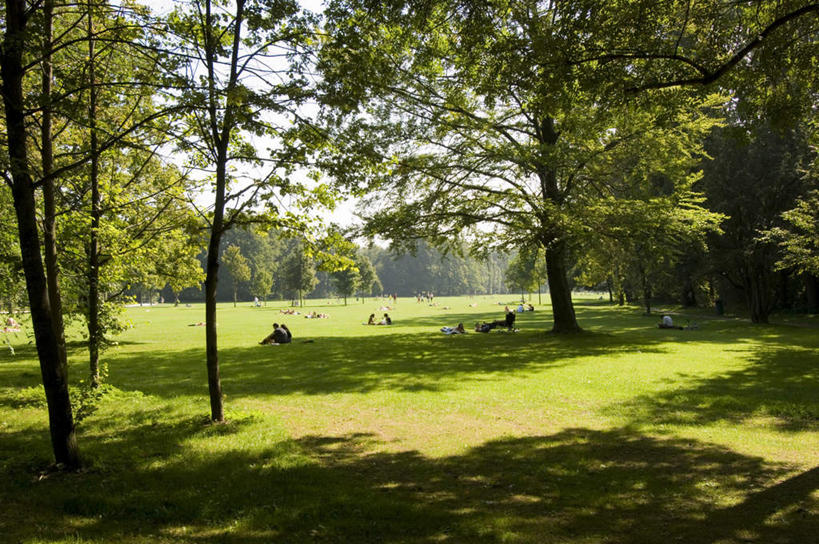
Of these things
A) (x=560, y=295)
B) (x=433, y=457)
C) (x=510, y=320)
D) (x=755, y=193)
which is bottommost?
(x=433, y=457)

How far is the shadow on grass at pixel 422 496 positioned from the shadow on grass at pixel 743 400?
194 cm

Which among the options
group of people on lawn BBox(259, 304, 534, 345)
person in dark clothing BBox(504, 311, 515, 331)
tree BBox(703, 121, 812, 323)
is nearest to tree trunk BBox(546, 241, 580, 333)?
person in dark clothing BBox(504, 311, 515, 331)

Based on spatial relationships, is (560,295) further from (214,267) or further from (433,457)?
(214,267)

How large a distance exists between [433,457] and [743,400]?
688 cm

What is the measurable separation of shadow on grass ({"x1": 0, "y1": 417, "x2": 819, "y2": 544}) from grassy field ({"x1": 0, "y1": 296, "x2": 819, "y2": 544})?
28mm

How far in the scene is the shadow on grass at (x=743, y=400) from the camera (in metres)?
8.51

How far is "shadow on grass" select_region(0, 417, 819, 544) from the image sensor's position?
14.6 ft

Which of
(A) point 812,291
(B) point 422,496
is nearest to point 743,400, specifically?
(B) point 422,496

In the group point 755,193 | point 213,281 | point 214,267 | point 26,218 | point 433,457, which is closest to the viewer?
point 26,218

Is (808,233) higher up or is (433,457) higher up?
(808,233)

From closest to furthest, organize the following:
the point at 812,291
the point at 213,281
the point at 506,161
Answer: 1. the point at 213,281
2. the point at 506,161
3. the point at 812,291

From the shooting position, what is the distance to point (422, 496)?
5371mm

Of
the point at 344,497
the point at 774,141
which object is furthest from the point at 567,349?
the point at 774,141

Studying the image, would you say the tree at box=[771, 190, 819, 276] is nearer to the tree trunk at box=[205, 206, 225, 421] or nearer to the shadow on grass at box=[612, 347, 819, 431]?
the shadow on grass at box=[612, 347, 819, 431]
